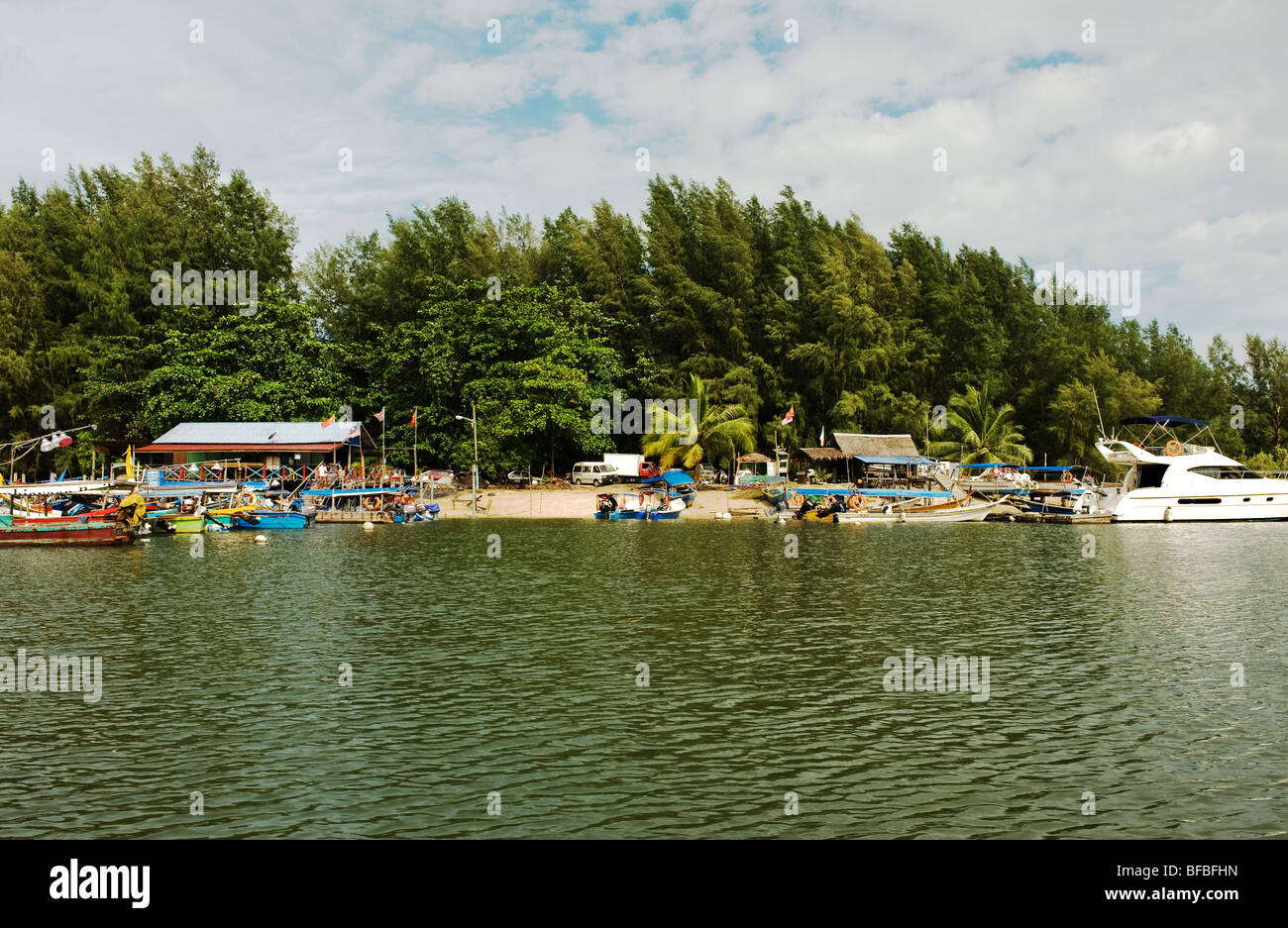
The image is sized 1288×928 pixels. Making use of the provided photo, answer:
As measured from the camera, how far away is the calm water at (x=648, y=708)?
37.7ft

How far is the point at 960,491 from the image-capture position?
6494 centimetres

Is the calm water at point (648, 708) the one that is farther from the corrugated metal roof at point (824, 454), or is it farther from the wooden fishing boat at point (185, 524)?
the corrugated metal roof at point (824, 454)

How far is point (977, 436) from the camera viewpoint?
74.9 meters

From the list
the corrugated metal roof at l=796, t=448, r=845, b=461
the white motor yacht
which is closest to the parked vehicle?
the corrugated metal roof at l=796, t=448, r=845, b=461

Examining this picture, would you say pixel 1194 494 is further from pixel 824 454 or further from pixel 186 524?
pixel 186 524

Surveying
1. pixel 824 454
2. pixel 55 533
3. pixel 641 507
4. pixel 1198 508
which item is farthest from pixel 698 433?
pixel 55 533

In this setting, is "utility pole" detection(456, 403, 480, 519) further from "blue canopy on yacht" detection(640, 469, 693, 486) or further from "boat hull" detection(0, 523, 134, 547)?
"boat hull" detection(0, 523, 134, 547)

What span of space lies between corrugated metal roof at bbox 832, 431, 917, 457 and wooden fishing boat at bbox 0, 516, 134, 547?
46983 mm

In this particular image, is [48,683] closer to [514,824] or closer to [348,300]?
[514,824]

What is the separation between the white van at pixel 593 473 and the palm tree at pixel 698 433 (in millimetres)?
3255

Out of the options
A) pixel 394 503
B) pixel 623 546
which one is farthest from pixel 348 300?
pixel 623 546

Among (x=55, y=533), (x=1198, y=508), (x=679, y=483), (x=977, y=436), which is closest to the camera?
(x=55, y=533)

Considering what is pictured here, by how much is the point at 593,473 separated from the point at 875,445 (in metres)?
21.2
